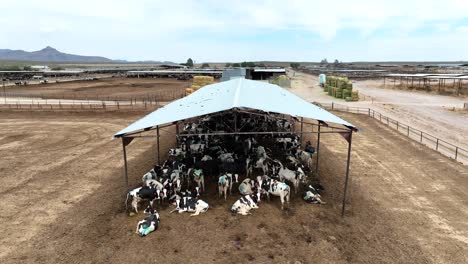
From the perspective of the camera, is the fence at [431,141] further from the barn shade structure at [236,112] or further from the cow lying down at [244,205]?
the cow lying down at [244,205]

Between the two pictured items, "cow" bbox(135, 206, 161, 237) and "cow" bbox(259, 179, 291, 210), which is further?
"cow" bbox(259, 179, 291, 210)

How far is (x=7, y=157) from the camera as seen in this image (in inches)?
768

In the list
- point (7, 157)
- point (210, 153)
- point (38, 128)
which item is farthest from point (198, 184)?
point (38, 128)

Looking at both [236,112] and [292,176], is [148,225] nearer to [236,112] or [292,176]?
[236,112]

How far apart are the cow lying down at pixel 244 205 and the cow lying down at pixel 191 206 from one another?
987 mm

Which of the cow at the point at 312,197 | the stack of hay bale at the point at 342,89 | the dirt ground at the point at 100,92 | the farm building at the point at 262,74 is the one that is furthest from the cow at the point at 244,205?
the farm building at the point at 262,74

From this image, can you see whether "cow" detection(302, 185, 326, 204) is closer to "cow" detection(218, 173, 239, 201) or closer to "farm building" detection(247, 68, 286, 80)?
"cow" detection(218, 173, 239, 201)

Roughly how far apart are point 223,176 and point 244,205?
1.53 m

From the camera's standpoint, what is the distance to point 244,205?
37.9 ft

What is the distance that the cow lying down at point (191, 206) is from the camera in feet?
37.6

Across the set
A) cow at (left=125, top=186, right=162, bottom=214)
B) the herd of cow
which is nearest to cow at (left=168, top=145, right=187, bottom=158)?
the herd of cow

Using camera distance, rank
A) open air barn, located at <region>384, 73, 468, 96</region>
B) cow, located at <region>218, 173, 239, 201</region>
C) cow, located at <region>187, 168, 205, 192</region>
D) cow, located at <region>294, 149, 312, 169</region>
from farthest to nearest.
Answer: open air barn, located at <region>384, 73, 468, 96</region>, cow, located at <region>294, 149, 312, 169</region>, cow, located at <region>187, 168, 205, 192</region>, cow, located at <region>218, 173, 239, 201</region>

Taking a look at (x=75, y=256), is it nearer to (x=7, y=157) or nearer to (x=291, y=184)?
(x=291, y=184)

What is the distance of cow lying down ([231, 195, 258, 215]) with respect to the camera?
37.5ft
